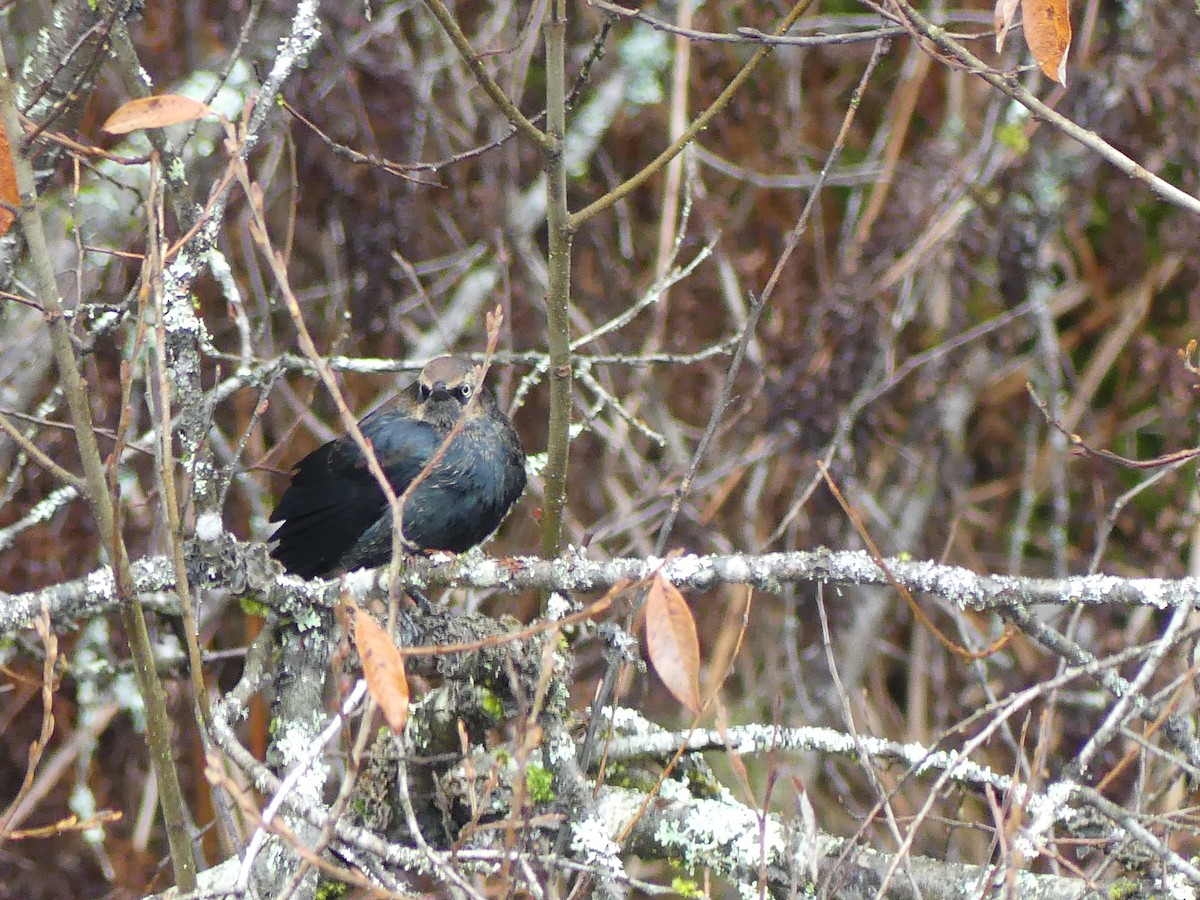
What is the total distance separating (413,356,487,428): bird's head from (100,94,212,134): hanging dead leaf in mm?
1982

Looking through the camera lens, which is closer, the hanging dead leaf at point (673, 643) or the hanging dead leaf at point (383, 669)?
the hanging dead leaf at point (383, 669)

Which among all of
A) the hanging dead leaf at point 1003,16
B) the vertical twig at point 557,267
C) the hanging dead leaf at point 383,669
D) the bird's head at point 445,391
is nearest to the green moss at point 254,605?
the vertical twig at point 557,267

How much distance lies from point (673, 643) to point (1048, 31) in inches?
43.8

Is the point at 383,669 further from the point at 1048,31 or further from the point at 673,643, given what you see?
the point at 1048,31

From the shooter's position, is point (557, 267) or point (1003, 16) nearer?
point (1003, 16)

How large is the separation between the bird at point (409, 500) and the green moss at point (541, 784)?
1.09 metres

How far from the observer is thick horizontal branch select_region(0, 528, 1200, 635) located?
7.26 feet

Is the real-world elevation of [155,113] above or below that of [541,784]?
above

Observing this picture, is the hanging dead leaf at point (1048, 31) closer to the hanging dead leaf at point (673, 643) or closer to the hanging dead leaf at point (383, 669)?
the hanging dead leaf at point (673, 643)

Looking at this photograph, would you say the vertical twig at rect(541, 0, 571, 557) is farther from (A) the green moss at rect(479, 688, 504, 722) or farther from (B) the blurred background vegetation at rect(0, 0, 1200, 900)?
(B) the blurred background vegetation at rect(0, 0, 1200, 900)

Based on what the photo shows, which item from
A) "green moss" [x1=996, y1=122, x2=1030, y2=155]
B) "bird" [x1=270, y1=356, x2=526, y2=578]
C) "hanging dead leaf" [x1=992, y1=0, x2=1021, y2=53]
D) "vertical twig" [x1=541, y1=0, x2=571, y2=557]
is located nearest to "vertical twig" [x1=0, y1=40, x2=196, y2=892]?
"vertical twig" [x1=541, y1=0, x2=571, y2=557]

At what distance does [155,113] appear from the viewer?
67.3 inches

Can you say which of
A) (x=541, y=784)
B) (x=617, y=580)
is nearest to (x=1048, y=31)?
(x=617, y=580)

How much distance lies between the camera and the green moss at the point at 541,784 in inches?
102
